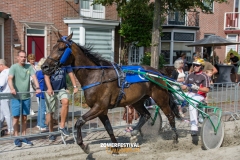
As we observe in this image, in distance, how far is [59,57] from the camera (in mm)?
5488

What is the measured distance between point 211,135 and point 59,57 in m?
3.46

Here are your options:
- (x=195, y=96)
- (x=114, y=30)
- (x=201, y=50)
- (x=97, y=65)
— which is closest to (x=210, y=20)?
(x=201, y=50)

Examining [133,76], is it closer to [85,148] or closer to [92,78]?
[92,78]

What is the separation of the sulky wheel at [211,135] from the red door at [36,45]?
1128cm

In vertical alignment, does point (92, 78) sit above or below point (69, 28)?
below

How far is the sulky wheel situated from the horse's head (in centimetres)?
307

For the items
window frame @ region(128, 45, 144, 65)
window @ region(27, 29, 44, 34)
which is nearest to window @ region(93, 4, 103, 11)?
window frame @ region(128, 45, 144, 65)

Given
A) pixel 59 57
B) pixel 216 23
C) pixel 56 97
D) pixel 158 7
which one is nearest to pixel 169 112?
pixel 56 97

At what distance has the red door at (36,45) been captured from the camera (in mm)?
15594

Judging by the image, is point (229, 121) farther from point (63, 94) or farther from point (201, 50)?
point (201, 50)

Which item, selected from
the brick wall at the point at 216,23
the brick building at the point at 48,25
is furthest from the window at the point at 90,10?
the brick wall at the point at 216,23

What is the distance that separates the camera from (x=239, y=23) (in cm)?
2747

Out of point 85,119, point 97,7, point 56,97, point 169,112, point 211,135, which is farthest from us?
point 97,7

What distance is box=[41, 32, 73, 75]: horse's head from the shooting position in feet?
17.8
